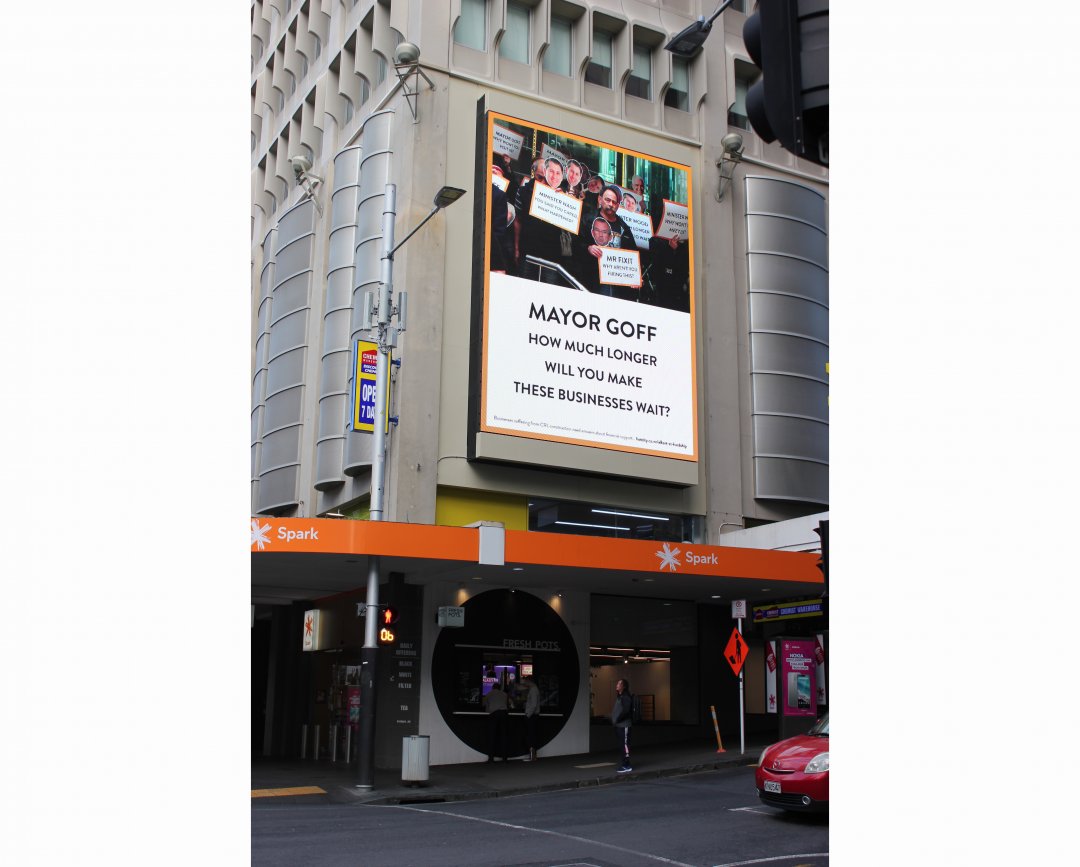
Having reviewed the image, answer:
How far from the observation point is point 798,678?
69.9 ft

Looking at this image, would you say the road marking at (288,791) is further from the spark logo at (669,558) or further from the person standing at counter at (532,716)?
the spark logo at (669,558)

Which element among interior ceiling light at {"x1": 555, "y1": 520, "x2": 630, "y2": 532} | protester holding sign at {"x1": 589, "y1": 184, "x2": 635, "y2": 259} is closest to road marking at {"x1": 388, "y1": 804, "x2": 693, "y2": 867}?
interior ceiling light at {"x1": 555, "y1": 520, "x2": 630, "y2": 532}

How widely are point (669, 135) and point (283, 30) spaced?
50.6 ft

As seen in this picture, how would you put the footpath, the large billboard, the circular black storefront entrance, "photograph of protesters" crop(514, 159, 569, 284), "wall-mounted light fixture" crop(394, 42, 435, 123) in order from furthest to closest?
"photograph of protesters" crop(514, 159, 569, 284)
"wall-mounted light fixture" crop(394, 42, 435, 123)
the large billboard
the circular black storefront entrance
the footpath

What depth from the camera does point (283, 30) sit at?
3609 cm

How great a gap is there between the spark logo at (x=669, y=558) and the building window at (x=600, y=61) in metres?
13.5

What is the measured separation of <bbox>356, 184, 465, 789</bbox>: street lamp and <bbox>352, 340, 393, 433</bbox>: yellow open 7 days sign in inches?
85.3

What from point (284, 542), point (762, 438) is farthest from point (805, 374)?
point (284, 542)

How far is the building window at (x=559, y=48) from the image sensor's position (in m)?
27.6

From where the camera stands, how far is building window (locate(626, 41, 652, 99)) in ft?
94.9

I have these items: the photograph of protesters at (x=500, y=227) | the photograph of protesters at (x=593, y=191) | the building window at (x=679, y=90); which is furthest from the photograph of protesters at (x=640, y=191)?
the photograph of protesters at (x=500, y=227)

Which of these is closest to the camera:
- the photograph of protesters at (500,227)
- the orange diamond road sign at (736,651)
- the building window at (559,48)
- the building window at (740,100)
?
the orange diamond road sign at (736,651)

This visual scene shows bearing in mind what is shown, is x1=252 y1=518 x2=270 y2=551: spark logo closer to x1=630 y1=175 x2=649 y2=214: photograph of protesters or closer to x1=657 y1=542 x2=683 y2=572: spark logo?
x1=657 y1=542 x2=683 y2=572: spark logo

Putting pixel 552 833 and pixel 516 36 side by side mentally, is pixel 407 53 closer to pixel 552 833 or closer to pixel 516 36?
pixel 516 36
